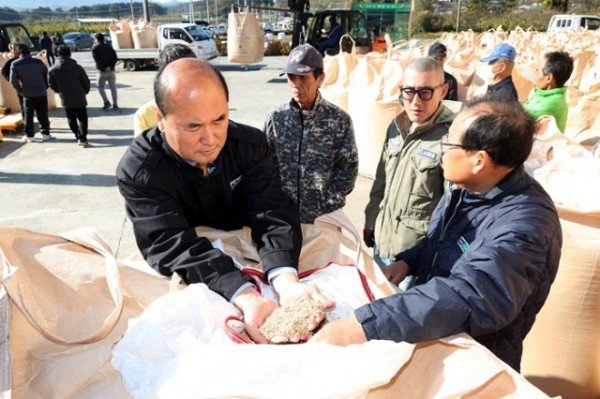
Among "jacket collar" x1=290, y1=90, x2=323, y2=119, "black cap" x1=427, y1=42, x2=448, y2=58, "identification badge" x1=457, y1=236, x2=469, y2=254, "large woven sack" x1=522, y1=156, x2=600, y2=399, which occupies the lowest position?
"large woven sack" x1=522, y1=156, x2=600, y2=399

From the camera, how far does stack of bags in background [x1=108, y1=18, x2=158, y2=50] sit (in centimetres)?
1928

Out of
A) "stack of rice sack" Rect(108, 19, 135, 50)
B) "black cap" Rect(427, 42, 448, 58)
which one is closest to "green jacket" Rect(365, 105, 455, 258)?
"black cap" Rect(427, 42, 448, 58)

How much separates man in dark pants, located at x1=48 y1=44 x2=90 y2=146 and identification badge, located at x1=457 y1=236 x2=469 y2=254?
765cm

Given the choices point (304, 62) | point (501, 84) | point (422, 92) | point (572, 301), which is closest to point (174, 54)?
point (304, 62)

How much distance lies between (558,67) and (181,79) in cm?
335

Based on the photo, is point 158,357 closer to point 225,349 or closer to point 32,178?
point 225,349

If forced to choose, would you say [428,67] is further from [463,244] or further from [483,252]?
[483,252]

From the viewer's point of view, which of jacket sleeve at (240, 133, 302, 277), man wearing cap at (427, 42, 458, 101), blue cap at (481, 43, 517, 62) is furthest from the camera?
man wearing cap at (427, 42, 458, 101)

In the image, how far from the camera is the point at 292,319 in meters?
1.16

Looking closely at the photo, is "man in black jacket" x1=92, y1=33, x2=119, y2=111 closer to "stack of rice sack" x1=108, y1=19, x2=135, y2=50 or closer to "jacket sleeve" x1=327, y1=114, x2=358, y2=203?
"jacket sleeve" x1=327, y1=114, x2=358, y2=203

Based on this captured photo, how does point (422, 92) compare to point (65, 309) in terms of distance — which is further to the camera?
point (422, 92)

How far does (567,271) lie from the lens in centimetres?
220

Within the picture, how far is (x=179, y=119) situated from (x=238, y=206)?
0.42m

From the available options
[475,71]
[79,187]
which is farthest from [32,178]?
[475,71]
